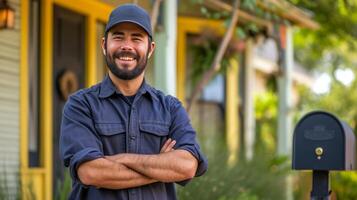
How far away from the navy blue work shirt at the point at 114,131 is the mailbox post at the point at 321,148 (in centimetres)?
134

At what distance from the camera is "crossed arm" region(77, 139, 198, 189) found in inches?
132

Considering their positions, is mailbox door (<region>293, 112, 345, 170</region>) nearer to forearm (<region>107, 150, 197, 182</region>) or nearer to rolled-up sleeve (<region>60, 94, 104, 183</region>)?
forearm (<region>107, 150, 197, 182</region>)

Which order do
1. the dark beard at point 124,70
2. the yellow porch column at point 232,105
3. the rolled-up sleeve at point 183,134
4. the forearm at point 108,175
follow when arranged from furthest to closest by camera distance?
the yellow porch column at point 232,105
the rolled-up sleeve at point 183,134
the dark beard at point 124,70
the forearm at point 108,175

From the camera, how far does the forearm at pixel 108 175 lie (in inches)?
132

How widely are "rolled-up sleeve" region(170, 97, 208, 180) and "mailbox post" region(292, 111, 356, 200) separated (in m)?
1.25

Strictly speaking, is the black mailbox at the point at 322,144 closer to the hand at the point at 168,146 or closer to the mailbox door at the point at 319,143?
the mailbox door at the point at 319,143

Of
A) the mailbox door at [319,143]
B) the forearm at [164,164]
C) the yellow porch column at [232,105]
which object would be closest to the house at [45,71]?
the mailbox door at [319,143]

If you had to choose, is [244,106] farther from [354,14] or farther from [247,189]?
[247,189]

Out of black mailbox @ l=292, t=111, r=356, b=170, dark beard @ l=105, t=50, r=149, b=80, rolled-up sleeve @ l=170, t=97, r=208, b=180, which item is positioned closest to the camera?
dark beard @ l=105, t=50, r=149, b=80

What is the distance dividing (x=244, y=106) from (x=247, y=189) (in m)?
5.20

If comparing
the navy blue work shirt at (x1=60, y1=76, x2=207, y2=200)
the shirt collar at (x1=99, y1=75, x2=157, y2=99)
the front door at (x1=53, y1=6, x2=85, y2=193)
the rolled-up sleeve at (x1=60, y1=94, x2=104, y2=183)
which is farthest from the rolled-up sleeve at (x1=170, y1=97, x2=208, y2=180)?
the front door at (x1=53, y1=6, x2=85, y2=193)

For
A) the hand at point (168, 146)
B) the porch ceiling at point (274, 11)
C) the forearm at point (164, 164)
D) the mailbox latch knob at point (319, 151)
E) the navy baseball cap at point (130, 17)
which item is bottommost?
the mailbox latch knob at point (319, 151)

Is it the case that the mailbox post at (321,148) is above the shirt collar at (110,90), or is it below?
below

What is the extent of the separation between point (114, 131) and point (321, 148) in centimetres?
169
